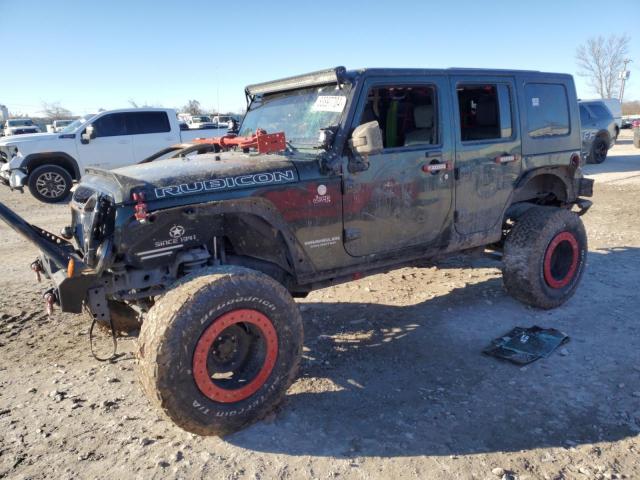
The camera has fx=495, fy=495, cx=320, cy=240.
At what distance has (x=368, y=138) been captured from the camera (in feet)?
10.6

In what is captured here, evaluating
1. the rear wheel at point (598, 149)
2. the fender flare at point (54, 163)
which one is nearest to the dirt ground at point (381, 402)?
the fender flare at point (54, 163)

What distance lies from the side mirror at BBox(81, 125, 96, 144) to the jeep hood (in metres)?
8.53

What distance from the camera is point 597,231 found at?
759cm

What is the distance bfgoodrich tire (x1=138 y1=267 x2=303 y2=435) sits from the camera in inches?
106

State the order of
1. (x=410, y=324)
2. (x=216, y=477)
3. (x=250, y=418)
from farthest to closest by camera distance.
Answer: (x=410, y=324), (x=250, y=418), (x=216, y=477)

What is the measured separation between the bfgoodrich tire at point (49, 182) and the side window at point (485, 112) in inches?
392

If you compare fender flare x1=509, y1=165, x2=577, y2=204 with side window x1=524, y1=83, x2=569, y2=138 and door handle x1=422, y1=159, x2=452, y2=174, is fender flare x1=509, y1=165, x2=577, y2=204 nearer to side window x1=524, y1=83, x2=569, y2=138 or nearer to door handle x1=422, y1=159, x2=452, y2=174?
side window x1=524, y1=83, x2=569, y2=138

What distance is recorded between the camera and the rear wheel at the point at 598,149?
15953 millimetres

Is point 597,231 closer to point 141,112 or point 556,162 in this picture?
point 556,162

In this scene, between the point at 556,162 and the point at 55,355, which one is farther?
the point at 556,162

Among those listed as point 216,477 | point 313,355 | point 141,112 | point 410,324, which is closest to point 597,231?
point 410,324

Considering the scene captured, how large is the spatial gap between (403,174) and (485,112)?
1.36 meters

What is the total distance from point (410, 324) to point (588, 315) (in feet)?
5.50

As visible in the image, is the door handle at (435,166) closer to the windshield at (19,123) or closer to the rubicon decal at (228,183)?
the rubicon decal at (228,183)
